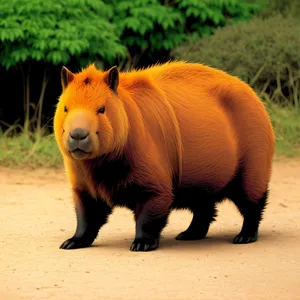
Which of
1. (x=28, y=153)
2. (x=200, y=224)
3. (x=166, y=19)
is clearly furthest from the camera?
(x=166, y=19)

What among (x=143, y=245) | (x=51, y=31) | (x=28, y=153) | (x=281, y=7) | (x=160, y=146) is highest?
(x=160, y=146)

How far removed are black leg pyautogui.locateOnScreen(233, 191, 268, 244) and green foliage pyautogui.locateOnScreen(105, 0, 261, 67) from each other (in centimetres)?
682

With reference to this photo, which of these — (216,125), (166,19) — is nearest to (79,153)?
(216,125)

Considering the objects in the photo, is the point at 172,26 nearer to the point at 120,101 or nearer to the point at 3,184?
the point at 3,184

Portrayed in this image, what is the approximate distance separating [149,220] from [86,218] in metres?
0.57

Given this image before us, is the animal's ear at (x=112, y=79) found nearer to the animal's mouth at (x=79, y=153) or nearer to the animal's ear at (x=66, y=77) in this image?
the animal's ear at (x=66, y=77)

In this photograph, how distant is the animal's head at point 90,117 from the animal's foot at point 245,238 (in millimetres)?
1508

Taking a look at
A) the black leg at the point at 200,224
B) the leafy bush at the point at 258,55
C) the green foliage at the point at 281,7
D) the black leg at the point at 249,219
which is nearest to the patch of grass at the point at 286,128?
the leafy bush at the point at 258,55

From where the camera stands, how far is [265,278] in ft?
21.0

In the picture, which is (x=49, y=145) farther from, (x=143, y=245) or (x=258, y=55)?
(x=143, y=245)

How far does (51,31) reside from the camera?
13.2 meters

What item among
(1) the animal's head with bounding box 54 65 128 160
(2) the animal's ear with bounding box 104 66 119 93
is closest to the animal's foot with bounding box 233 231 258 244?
(1) the animal's head with bounding box 54 65 128 160

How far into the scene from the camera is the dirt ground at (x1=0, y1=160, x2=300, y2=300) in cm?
599

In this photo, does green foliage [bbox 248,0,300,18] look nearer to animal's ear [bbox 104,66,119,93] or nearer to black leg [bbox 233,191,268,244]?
A: black leg [bbox 233,191,268,244]
